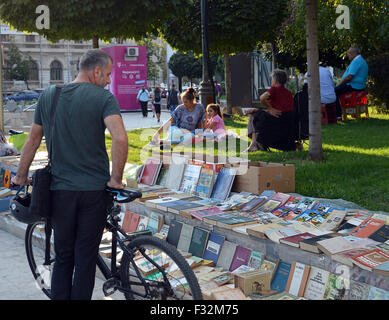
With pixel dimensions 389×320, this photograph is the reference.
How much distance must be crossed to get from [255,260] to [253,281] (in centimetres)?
34

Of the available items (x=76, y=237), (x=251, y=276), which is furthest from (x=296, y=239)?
(x=76, y=237)

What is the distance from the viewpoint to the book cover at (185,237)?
16.2 ft

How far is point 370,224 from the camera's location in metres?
4.22

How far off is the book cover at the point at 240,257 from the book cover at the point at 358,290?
0.96 metres

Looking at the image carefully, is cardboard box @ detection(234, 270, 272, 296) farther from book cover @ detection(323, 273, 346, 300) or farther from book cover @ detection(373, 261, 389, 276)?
book cover @ detection(373, 261, 389, 276)

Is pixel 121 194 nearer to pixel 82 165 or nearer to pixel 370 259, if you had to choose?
pixel 82 165

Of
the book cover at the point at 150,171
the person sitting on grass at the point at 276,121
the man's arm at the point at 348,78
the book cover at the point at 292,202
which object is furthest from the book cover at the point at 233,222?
the man's arm at the point at 348,78

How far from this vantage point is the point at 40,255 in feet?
14.9

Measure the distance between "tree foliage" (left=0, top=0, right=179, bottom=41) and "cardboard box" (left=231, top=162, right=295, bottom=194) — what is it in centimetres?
634

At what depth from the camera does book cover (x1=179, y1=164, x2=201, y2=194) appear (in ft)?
19.7

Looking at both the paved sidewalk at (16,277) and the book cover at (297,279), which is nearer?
the book cover at (297,279)

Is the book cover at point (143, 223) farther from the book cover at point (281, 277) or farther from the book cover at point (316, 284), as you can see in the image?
the book cover at point (316, 284)

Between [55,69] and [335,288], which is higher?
[55,69]

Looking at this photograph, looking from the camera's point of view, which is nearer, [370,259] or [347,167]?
[370,259]
